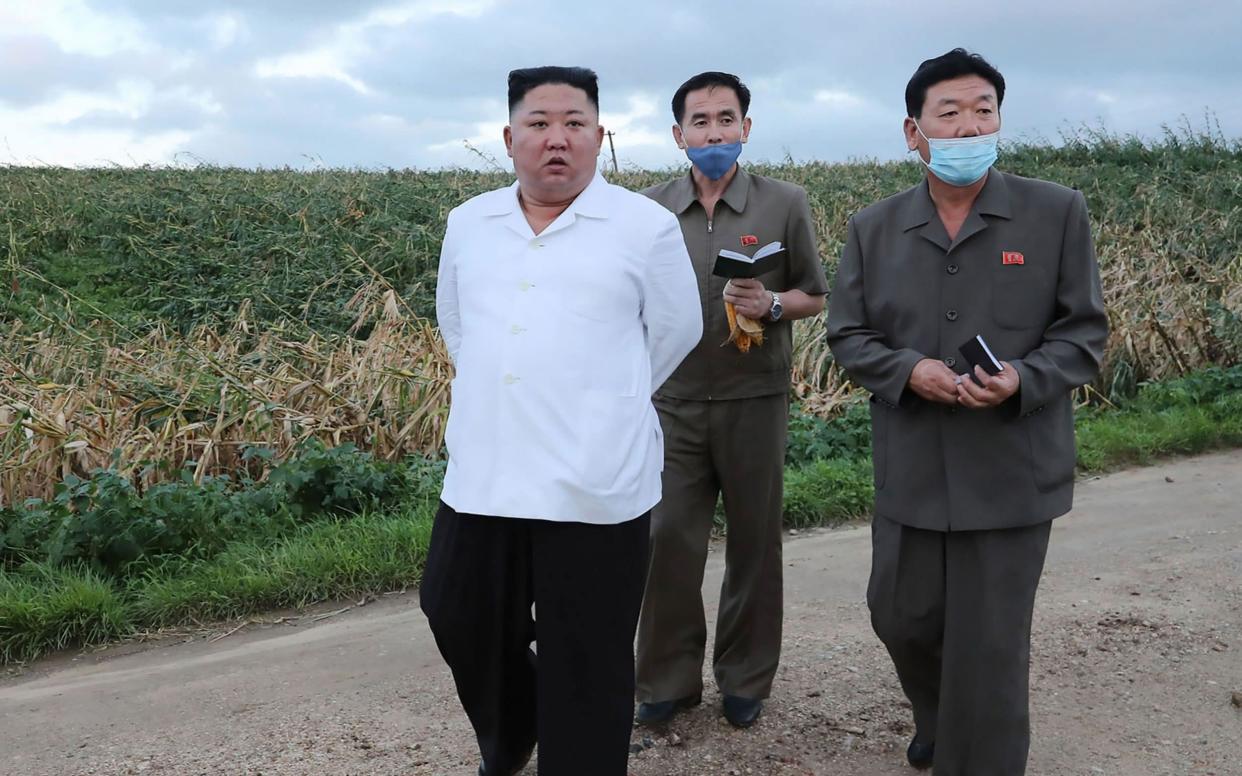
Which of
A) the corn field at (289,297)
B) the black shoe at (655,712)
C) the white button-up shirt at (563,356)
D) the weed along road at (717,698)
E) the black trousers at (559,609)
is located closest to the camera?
the white button-up shirt at (563,356)

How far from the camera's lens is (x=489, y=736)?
136 inches

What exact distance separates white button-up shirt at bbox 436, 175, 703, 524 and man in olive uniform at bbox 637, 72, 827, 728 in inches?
29.4

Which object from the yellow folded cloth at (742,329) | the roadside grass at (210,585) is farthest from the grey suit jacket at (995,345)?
the roadside grass at (210,585)

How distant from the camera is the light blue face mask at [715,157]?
388 centimetres

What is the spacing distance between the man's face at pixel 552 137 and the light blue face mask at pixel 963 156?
0.95 meters

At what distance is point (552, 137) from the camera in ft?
9.86

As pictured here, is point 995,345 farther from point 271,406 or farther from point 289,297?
point 289,297

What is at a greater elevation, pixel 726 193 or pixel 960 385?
pixel 726 193

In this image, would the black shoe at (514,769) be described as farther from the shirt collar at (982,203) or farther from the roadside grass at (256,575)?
the roadside grass at (256,575)

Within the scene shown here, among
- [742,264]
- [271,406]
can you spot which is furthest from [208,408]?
[742,264]

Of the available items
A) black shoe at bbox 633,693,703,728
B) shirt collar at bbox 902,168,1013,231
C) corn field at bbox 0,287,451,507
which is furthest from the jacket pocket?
corn field at bbox 0,287,451,507

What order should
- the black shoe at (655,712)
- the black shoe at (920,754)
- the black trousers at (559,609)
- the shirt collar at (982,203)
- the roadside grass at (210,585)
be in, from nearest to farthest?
the black trousers at (559,609), the shirt collar at (982,203), the black shoe at (920,754), the black shoe at (655,712), the roadside grass at (210,585)

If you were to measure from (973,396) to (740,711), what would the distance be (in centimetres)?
149

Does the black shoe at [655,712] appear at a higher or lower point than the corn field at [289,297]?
lower
